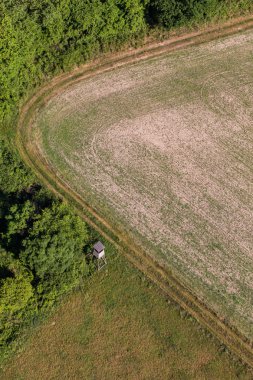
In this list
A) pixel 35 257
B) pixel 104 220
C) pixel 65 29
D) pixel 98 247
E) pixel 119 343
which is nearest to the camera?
pixel 35 257

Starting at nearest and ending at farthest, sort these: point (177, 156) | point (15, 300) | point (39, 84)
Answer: point (15, 300)
point (177, 156)
point (39, 84)

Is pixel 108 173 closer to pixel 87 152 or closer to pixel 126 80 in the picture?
pixel 87 152

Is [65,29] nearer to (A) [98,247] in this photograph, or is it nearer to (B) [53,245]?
(A) [98,247]

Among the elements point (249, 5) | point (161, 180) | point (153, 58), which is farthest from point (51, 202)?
point (249, 5)

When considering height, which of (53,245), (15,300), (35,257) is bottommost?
(15,300)

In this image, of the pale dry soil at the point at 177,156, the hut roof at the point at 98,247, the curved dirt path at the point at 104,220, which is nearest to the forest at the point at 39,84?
the curved dirt path at the point at 104,220

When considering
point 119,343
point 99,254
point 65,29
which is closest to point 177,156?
point 99,254

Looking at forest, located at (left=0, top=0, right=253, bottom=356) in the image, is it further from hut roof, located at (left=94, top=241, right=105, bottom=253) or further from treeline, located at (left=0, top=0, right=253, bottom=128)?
hut roof, located at (left=94, top=241, right=105, bottom=253)
